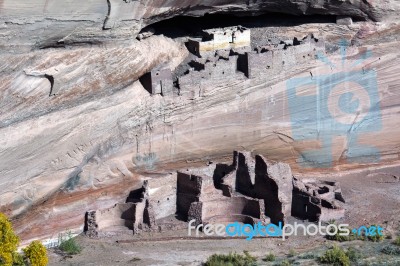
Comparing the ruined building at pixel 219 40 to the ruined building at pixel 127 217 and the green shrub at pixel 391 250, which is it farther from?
the green shrub at pixel 391 250

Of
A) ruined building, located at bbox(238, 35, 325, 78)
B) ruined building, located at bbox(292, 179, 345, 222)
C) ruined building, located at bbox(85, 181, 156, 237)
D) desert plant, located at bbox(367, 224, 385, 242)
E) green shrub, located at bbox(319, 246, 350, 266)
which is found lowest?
green shrub, located at bbox(319, 246, 350, 266)

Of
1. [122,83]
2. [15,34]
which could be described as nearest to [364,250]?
[122,83]

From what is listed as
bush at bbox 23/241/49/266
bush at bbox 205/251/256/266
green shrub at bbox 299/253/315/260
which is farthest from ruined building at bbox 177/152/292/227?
bush at bbox 23/241/49/266

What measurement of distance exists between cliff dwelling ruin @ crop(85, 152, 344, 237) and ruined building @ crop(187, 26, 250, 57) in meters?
2.17

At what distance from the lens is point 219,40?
60.2 feet

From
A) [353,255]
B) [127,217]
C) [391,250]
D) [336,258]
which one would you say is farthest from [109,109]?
[391,250]

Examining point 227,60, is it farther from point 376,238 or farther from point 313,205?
point 376,238

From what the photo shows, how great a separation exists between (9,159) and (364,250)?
19.1ft

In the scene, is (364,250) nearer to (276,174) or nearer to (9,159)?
(276,174)

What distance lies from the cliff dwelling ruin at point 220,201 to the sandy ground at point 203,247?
0.29m

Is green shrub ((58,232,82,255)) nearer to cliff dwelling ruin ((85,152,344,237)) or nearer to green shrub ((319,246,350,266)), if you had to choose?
cliff dwelling ruin ((85,152,344,237))

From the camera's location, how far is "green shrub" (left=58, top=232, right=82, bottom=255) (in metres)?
15.6

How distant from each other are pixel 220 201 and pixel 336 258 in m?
2.49

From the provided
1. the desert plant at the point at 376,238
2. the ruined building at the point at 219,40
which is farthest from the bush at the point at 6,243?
the desert plant at the point at 376,238
